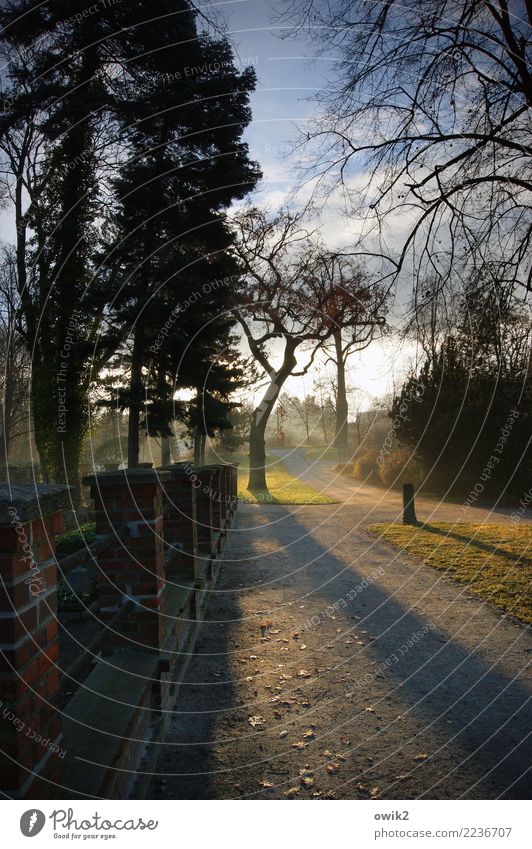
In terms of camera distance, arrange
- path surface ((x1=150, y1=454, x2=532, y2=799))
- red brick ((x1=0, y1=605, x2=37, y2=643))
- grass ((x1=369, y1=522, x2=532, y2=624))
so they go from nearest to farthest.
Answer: red brick ((x1=0, y1=605, x2=37, y2=643)) → path surface ((x1=150, y1=454, x2=532, y2=799)) → grass ((x1=369, y1=522, x2=532, y2=624))

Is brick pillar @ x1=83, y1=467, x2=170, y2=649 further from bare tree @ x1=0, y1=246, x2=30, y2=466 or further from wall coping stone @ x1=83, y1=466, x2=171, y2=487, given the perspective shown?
bare tree @ x1=0, y1=246, x2=30, y2=466

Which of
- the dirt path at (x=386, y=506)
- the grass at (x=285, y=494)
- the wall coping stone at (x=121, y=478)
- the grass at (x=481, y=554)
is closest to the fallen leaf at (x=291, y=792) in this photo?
the wall coping stone at (x=121, y=478)

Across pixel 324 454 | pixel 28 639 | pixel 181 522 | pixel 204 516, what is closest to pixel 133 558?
pixel 28 639

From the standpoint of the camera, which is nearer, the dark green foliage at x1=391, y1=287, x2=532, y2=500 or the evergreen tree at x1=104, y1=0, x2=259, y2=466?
the evergreen tree at x1=104, y1=0, x2=259, y2=466

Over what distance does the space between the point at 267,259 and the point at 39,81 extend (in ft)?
36.2

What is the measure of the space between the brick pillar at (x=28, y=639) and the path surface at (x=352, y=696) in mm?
1382

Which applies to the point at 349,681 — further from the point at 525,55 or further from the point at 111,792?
the point at 525,55

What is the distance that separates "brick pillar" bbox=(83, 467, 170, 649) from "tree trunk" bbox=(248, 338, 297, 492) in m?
19.5

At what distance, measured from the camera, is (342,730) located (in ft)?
11.8

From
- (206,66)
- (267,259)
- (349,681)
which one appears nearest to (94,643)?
(349,681)

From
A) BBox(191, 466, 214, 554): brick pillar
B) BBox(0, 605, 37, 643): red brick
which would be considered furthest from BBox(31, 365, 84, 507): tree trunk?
BBox(0, 605, 37, 643): red brick

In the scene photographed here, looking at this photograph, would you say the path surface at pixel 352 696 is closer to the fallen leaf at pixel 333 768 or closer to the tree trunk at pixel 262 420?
the fallen leaf at pixel 333 768

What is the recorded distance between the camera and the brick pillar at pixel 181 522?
203 inches

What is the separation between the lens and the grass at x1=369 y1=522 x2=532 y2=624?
673 cm
